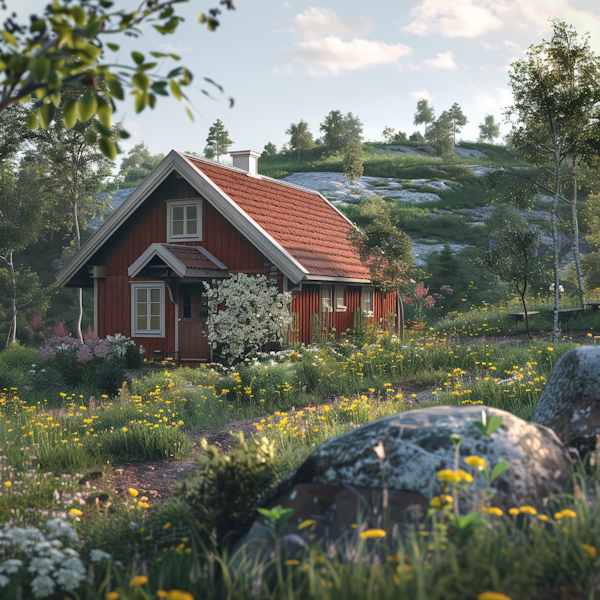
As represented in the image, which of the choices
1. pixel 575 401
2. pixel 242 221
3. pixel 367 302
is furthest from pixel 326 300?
pixel 575 401

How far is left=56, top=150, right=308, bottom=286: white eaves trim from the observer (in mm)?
14736

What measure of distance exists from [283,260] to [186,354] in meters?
4.41

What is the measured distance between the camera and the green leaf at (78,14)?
2.87 m

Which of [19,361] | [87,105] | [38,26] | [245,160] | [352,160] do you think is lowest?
[19,361]

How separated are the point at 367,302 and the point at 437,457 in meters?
17.2

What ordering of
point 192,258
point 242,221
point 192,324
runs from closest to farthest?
1. point 242,221
2. point 192,258
3. point 192,324

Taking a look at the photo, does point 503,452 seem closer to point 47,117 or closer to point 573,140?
point 47,117

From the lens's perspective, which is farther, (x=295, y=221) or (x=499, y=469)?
(x=295, y=221)

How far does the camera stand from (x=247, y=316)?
14.7m

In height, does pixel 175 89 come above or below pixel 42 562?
above

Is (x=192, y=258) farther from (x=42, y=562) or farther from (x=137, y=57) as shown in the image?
(x=42, y=562)

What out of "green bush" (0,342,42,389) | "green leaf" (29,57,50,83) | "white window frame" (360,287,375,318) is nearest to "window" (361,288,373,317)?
"white window frame" (360,287,375,318)

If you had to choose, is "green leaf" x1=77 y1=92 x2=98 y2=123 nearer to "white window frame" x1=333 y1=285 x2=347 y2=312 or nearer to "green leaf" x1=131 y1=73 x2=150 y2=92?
"green leaf" x1=131 y1=73 x2=150 y2=92

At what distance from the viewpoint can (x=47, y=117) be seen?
3170 mm
